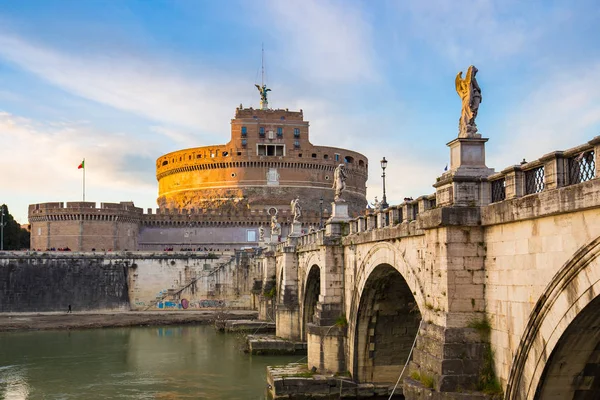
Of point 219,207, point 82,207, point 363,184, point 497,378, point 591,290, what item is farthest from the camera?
point 363,184

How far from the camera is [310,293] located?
1140 inches

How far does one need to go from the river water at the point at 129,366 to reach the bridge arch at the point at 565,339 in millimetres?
13582

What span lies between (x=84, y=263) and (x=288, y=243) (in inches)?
975

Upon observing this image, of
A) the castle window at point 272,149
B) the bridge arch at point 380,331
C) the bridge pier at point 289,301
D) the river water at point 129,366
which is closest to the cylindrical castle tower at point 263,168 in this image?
the castle window at point 272,149

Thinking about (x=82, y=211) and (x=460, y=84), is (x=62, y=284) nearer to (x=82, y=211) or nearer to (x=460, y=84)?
(x=82, y=211)

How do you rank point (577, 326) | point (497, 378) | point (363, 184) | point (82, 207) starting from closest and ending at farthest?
point (577, 326), point (497, 378), point (82, 207), point (363, 184)

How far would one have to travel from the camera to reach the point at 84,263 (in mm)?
50625

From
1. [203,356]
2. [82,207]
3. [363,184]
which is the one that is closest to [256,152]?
[363,184]

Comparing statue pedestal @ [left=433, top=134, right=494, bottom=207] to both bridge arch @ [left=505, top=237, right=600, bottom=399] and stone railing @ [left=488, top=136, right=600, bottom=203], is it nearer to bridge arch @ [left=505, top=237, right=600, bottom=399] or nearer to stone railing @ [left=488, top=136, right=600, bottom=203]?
stone railing @ [left=488, top=136, right=600, bottom=203]

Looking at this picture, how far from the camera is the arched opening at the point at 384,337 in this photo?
1920 cm

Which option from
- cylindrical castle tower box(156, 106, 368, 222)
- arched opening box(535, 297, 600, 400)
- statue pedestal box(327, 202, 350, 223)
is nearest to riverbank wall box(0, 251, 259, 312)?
cylindrical castle tower box(156, 106, 368, 222)

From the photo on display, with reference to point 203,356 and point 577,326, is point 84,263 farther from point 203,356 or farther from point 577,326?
point 577,326

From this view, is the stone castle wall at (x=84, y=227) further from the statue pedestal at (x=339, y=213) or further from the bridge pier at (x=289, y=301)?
the statue pedestal at (x=339, y=213)

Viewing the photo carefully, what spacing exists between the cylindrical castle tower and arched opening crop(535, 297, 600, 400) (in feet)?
221
